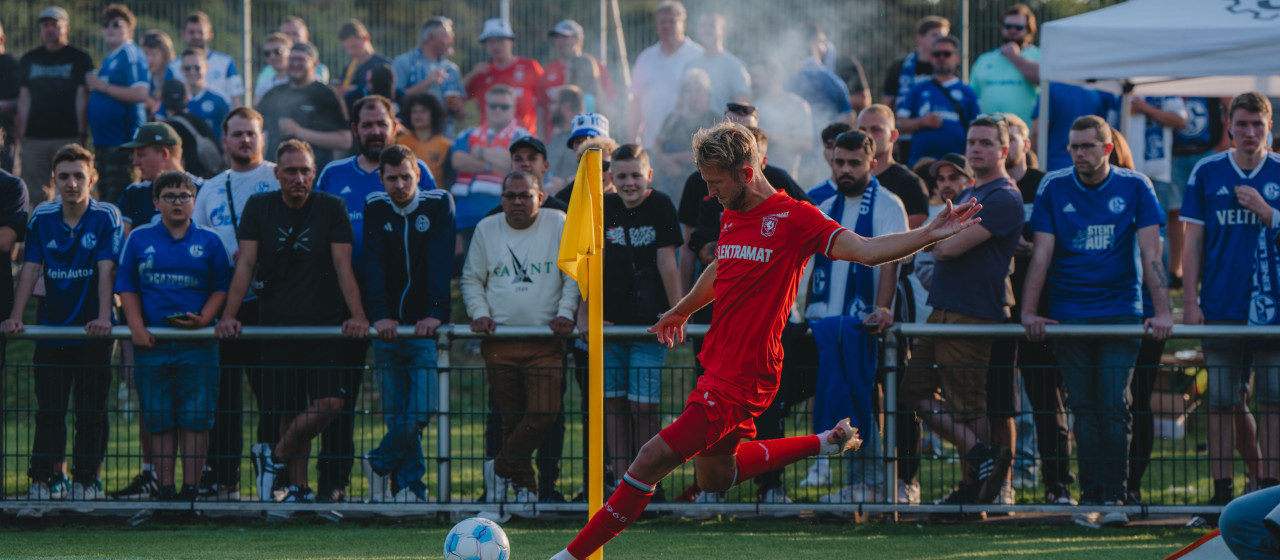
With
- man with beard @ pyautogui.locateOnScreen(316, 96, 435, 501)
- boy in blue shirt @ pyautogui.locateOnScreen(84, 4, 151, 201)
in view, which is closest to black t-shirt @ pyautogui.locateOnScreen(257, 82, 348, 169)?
boy in blue shirt @ pyautogui.locateOnScreen(84, 4, 151, 201)

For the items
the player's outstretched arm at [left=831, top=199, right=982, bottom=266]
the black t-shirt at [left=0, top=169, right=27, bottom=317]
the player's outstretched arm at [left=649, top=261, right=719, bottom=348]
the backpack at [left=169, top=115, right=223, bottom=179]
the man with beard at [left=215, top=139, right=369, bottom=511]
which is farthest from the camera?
the backpack at [left=169, top=115, right=223, bottom=179]

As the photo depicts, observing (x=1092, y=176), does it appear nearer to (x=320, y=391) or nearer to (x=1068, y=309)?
(x=1068, y=309)

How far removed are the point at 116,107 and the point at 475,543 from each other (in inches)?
328

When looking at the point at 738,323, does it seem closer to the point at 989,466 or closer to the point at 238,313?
the point at 989,466

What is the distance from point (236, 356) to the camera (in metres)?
8.06

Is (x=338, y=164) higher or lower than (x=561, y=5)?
lower

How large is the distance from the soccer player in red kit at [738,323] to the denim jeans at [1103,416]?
220cm

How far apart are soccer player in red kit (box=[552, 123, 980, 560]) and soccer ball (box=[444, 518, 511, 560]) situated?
337mm

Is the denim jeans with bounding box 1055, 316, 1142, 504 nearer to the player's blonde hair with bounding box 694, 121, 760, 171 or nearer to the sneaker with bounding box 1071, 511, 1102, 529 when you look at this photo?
the sneaker with bounding box 1071, 511, 1102, 529

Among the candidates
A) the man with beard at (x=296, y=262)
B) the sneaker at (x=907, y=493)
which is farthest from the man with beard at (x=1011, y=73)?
the man with beard at (x=296, y=262)

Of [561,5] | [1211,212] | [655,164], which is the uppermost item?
[561,5]

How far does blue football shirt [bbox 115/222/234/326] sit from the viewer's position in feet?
25.7

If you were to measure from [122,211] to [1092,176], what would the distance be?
653cm

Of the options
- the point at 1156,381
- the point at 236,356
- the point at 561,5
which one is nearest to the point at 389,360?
the point at 236,356
